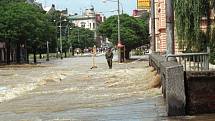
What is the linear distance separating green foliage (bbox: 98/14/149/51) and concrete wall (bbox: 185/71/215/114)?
70802 mm

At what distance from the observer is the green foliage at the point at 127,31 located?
87.4 m

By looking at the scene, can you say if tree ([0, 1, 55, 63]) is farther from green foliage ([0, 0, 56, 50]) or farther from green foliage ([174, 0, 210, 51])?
A: green foliage ([174, 0, 210, 51])

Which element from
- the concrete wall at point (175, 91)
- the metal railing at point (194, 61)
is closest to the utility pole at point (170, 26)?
the metal railing at point (194, 61)

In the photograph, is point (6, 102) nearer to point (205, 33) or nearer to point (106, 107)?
point (106, 107)

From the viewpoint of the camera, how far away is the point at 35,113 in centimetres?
1691

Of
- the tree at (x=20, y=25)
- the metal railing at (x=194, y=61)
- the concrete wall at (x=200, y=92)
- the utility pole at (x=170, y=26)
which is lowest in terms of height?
the concrete wall at (x=200, y=92)

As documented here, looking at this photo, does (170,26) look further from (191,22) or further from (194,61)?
(191,22)

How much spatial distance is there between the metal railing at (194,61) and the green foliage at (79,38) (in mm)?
150858

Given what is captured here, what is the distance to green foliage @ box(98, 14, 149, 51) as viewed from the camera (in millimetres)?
87375

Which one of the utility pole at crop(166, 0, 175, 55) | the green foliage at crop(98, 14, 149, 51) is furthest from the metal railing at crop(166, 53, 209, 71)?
the green foliage at crop(98, 14, 149, 51)

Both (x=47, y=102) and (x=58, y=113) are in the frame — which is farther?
(x=47, y=102)

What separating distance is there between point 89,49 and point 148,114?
17485 cm

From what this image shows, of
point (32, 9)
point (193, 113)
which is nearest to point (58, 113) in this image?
point (193, 113)

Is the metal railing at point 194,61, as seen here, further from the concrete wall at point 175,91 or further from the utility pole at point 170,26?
the concrete wall at point 175,91
